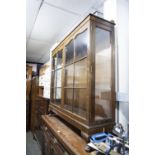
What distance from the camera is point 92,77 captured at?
1.29 m

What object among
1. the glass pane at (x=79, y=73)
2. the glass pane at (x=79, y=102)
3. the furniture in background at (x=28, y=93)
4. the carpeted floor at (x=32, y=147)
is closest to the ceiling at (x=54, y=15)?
the glass pane at (x=79, y=73)

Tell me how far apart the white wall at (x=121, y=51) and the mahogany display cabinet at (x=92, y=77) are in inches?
3.1

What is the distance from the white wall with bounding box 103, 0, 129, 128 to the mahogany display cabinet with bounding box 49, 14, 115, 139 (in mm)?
78

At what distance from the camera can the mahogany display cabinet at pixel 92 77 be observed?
4.22ft

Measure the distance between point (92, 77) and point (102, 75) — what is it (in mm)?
194

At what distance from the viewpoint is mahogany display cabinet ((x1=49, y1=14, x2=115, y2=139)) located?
4.22 feet

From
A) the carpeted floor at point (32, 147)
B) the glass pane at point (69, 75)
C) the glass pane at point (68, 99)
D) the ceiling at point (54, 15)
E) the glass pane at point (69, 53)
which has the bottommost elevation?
the carpeted floor at point (32, 147)

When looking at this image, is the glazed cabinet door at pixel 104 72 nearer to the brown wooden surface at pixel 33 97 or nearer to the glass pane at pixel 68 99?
the glass pane at pixel 68 99

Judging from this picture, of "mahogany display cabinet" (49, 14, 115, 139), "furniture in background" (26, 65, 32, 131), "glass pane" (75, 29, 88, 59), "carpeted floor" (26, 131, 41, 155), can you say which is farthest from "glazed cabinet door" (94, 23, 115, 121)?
"furniture in background" (26, 65, 32, 131)
